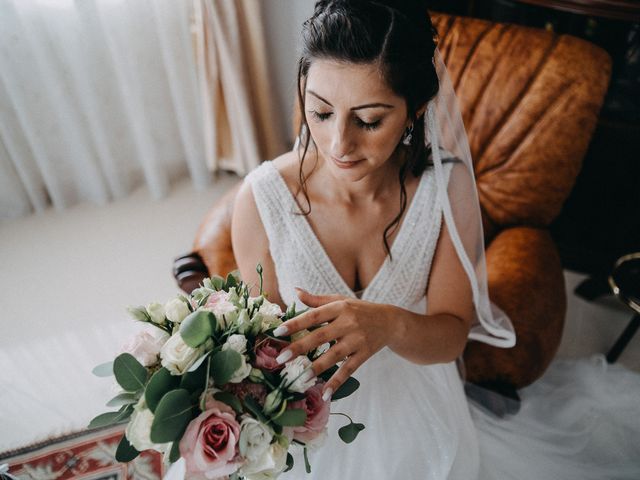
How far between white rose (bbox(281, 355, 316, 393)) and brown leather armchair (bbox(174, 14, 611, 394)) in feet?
2.32

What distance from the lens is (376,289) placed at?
1184 millimetres

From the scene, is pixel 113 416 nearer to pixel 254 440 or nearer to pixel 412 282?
pixel 254 440

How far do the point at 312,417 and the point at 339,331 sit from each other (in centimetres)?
16

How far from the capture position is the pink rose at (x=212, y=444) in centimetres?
60

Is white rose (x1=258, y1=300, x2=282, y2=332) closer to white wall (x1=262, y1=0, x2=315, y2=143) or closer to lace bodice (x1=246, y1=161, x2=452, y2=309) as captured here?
lace bodice (x1=246, y1=161, x2=452, y2=309)

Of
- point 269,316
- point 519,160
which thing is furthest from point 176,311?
point 519,160

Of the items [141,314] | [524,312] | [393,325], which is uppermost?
[141,314]

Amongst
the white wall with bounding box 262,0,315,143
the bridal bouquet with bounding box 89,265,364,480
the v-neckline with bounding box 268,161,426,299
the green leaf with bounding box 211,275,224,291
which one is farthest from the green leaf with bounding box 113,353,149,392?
the white wall with bounding box 262,0,315,143


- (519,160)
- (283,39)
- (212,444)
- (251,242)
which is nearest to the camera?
(212,444)

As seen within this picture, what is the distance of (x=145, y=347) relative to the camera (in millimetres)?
679

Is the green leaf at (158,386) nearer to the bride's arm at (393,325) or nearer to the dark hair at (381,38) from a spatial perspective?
the bride's arm at (393,325)

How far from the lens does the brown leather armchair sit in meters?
1.28

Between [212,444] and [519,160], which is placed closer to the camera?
[212,444]

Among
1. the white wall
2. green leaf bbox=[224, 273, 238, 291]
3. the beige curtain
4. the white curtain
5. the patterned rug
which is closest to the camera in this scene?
green leaf bbox=[224, 273, 238, 291]
